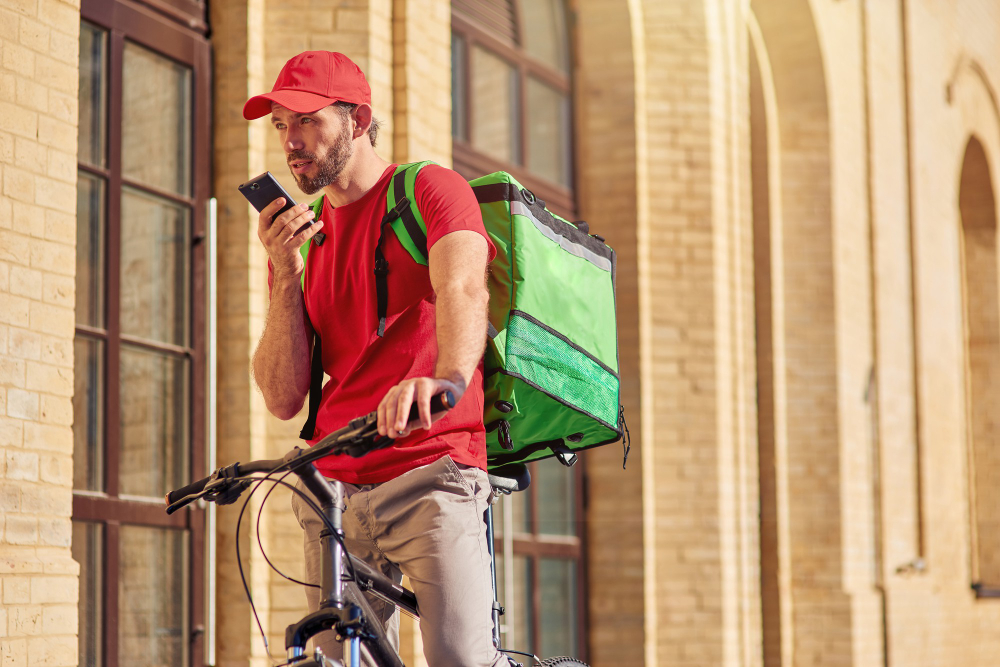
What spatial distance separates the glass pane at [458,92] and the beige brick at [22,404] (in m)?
4.32

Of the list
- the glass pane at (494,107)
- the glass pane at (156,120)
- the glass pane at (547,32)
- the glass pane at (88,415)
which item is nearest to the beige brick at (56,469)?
the glass pane at (88,415)

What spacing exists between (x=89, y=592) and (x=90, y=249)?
142cm

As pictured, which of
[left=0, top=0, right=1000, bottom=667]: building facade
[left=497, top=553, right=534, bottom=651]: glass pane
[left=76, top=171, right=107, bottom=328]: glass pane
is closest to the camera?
[left=0, top=0, right=1000, bottom=667]: building facade

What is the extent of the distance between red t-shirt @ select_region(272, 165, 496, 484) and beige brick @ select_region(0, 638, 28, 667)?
1.79m

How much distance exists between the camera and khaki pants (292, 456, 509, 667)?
287 centimetres

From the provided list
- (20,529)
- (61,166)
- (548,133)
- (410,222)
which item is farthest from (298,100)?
(548,133)

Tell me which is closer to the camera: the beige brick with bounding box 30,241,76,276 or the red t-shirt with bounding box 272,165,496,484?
the red t-shirt with bounding box 272,165,496,484

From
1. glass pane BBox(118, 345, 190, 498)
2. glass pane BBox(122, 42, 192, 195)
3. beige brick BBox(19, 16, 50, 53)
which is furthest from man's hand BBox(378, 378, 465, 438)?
glass pane BBox(122, 42, 192, 195)

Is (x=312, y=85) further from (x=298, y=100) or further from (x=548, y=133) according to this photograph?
(x=548, y=133)

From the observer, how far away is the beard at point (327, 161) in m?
3.01

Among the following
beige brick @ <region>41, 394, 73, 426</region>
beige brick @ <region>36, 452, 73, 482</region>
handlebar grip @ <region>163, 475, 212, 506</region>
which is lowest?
handlebar grip @ <region>163, 475, 212, 506</region>

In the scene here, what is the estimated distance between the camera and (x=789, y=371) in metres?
11.0

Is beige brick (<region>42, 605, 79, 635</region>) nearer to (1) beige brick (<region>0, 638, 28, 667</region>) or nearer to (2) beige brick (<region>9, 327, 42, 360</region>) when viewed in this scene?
(1) beige brick (<region>0, 638, 28, 667</region>)

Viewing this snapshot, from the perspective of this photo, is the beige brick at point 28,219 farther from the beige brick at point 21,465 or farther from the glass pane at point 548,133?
the glass pane at point 548,133
